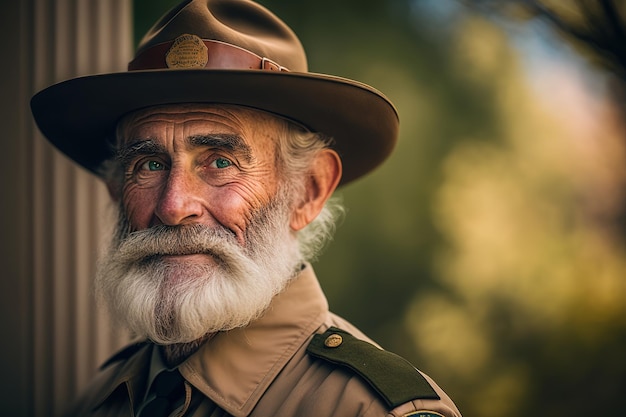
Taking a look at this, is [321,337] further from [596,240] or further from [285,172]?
[596,240]

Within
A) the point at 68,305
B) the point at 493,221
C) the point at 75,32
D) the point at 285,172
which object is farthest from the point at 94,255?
the point at 493,221

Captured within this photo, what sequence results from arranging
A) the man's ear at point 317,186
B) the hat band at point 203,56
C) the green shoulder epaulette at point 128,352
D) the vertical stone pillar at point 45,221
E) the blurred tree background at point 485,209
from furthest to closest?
the blurred tree background at point 485,209
the vertical stone pillar at point 45,221
the green shoulder epaulette at point 128,352
the man's ear at point 317,186
the hat band at point 203,56

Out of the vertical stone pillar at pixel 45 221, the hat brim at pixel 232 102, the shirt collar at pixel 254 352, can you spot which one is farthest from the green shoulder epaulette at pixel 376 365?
the vertical stone pillar at pixel 45 221

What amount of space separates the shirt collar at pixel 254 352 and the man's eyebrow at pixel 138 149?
2.40ft

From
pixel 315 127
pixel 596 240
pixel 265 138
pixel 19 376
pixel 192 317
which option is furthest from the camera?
pixel 596 240

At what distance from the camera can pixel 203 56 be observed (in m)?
2.11

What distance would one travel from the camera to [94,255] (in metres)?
3.56

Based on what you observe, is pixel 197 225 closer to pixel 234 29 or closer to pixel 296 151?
pixel 296 151

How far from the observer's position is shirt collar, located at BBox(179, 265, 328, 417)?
2002 millimetres

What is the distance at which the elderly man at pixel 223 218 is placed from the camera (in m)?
2.01

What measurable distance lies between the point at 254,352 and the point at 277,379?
13 cm

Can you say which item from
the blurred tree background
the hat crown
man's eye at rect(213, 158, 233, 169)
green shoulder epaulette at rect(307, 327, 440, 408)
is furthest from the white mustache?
the blurred tree background

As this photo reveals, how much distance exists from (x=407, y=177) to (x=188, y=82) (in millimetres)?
2959

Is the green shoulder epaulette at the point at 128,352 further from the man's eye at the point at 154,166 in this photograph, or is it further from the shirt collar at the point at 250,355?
the man's eye at the point at 154,166
